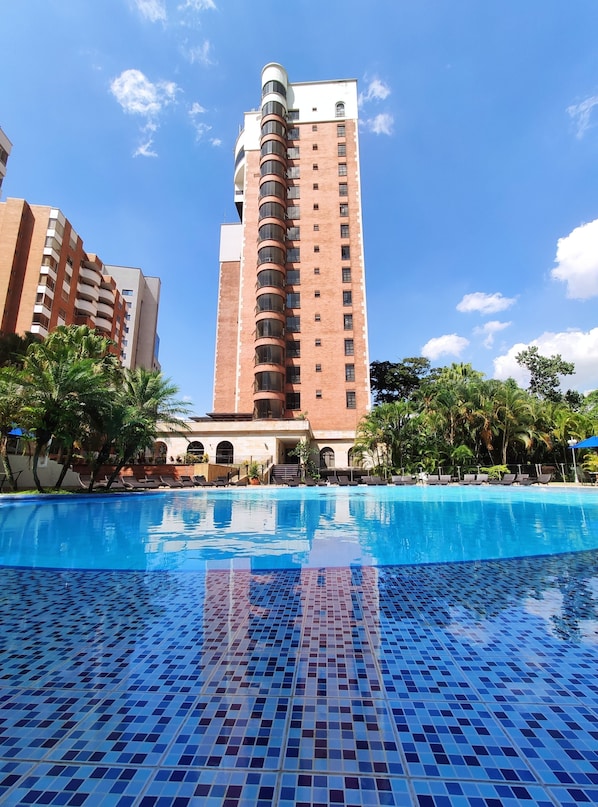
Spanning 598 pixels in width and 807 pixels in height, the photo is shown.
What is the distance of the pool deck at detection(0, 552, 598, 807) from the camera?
154cm

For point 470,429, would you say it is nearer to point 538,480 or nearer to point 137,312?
point 538,480

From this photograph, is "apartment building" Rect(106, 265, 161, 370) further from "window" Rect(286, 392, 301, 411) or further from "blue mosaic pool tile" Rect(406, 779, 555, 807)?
"blue mosaic pool tile" Rect(406, 779, 555, 807)

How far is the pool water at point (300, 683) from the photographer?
1.55 meters

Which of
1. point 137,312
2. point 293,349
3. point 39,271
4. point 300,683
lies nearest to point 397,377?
point 293,349

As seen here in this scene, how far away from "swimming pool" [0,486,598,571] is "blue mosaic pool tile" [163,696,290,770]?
355 cm

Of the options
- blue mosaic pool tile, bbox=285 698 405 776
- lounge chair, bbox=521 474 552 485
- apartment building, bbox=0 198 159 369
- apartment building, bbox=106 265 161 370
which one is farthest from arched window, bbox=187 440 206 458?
apartment building, bbox=106 265 161 370

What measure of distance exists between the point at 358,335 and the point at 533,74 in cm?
2205

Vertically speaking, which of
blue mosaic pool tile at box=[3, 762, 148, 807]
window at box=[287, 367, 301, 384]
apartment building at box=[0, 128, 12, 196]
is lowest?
blue mosaic pool tile at box=[3, 762, 148, 807]

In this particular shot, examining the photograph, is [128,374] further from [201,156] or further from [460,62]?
[460,62]

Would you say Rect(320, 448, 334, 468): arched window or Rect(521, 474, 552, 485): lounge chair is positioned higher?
Rect(320, 448, 334, 468): arched window

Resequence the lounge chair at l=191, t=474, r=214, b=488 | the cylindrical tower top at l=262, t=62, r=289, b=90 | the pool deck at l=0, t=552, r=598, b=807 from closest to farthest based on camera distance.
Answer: the pool deck at l=0, t=552, r=598, b=807, the lounge chair at l=191, t=474, r=214, b=488, the cylindrical tower top at l=262, t=62, r=289, b=90

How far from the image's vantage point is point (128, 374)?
2450 centimetres

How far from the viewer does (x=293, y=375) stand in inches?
1458

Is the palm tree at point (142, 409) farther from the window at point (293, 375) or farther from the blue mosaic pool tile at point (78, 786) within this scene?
the blue mosaic pool tile at point (78, 786)
